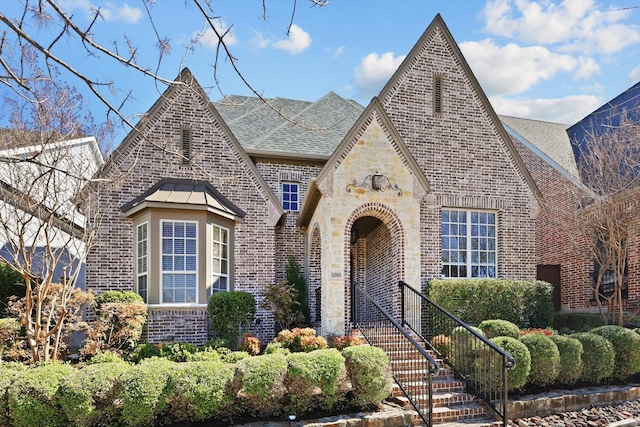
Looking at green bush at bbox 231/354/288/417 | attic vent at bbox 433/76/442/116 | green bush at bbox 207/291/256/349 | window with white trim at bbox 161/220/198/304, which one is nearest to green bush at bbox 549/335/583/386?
green bush at bbox 231/354/288/417

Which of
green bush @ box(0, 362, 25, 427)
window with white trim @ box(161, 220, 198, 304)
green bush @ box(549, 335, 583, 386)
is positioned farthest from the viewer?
window with white trim @ box(161, 220, 198, 304)

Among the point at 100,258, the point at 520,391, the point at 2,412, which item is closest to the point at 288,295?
the point at 100,258

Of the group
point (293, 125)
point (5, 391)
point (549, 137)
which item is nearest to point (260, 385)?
point (5, 391)

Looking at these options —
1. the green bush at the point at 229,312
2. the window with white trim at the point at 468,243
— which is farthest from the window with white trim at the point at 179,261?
the window with white trim at the point at 468,243

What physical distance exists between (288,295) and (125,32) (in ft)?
27.3

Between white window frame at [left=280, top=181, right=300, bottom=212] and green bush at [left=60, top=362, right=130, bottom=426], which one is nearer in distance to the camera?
green bush at [left=60, top=362, right=130, bottom=426]

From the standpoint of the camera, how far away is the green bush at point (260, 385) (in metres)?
8.22

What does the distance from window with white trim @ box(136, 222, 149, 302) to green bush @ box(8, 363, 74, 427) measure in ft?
16.0

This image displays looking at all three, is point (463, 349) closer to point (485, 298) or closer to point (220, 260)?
point (485, 298)

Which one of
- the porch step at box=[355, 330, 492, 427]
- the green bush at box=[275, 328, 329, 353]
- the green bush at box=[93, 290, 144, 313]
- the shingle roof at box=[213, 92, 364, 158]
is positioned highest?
the shingle roof at box=[213, 92, 364, 158]

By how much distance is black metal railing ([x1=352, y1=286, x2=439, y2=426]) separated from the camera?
28.6 feet

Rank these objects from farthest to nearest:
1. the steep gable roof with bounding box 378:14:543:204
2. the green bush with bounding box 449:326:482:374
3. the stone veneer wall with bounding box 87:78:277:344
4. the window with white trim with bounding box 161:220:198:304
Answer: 1. the steep gable roof with bounding box 378:14:543:204
2. the stone veneer wall with bounding box 87:78:277:344
3. the window with white trim with bounding box 161:220:198:304
4. the green bush with bounding box 449:326:482:374

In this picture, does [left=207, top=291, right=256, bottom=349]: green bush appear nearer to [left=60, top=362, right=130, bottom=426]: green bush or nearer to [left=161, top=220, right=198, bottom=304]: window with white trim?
[left=161, top=220, right=198, bottom=304]: window with white trim

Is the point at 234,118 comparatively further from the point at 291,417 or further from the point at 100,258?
the point at 291,417
